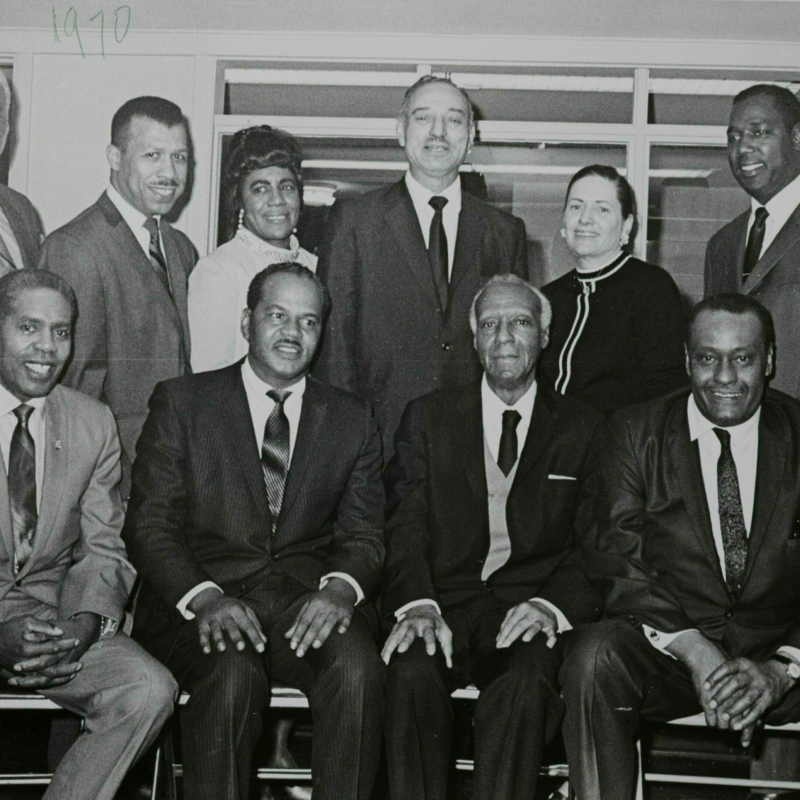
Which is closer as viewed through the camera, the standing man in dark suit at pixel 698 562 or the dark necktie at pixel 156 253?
the standing man in dark suit at pixel 698 562

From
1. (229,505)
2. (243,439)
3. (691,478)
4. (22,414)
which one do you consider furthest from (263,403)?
(691,478)

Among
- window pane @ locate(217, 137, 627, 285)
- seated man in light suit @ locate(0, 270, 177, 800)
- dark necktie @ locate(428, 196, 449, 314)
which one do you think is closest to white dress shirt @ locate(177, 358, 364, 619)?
seated man in light suit @ locate(0, 270, 177, 800)

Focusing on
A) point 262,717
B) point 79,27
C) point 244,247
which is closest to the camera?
point 262,717

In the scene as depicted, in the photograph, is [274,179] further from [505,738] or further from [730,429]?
[505,738]

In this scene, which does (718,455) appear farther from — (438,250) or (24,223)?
(24,223)

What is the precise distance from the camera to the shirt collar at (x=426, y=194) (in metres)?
3.50

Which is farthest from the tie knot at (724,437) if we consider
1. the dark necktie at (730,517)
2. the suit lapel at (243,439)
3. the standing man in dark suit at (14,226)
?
the standing man in dark suit at (14,226)

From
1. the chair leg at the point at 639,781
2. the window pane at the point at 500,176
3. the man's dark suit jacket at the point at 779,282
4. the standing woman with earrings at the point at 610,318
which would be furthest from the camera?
the window pane at the point at 500,176

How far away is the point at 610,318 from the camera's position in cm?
326

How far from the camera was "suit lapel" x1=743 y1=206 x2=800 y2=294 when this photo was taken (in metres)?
3.45

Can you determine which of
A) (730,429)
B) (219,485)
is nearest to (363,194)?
(219,485)

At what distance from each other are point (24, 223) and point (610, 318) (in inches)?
87.6

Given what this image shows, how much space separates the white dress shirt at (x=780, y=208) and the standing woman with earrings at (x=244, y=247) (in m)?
1.67

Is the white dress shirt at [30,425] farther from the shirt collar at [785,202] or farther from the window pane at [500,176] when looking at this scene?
the shirt collar at [785,202]
